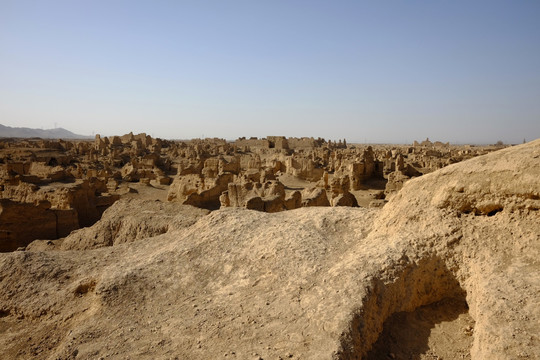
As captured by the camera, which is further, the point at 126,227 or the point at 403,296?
the point at 126,227

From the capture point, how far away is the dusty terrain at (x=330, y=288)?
11.1 feet

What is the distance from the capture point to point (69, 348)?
12.2ft

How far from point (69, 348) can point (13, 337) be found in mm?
1289

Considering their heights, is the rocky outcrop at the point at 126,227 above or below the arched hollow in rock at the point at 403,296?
below

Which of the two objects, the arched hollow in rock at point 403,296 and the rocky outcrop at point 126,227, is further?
the rocky outcrop at point 126,227

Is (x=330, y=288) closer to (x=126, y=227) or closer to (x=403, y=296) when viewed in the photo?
(x=403, y=296)

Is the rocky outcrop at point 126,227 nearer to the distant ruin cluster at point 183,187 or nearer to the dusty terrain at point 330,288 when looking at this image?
the distant ruin cluster at point 183,187

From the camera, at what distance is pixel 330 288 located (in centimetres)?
390

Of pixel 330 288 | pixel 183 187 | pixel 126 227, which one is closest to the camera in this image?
pixel 330 288

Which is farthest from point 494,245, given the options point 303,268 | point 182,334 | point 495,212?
point 182,334

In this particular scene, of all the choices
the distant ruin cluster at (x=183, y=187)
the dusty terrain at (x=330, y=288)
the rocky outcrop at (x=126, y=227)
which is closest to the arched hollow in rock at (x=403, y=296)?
the dusty terrain at (x=330, y=288)

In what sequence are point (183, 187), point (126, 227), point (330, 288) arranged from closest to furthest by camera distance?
point (330, 288) < point (126, 227) < point (183, 187)

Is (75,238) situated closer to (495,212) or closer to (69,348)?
(69,348)

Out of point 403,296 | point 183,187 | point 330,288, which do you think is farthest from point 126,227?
point 183,187
